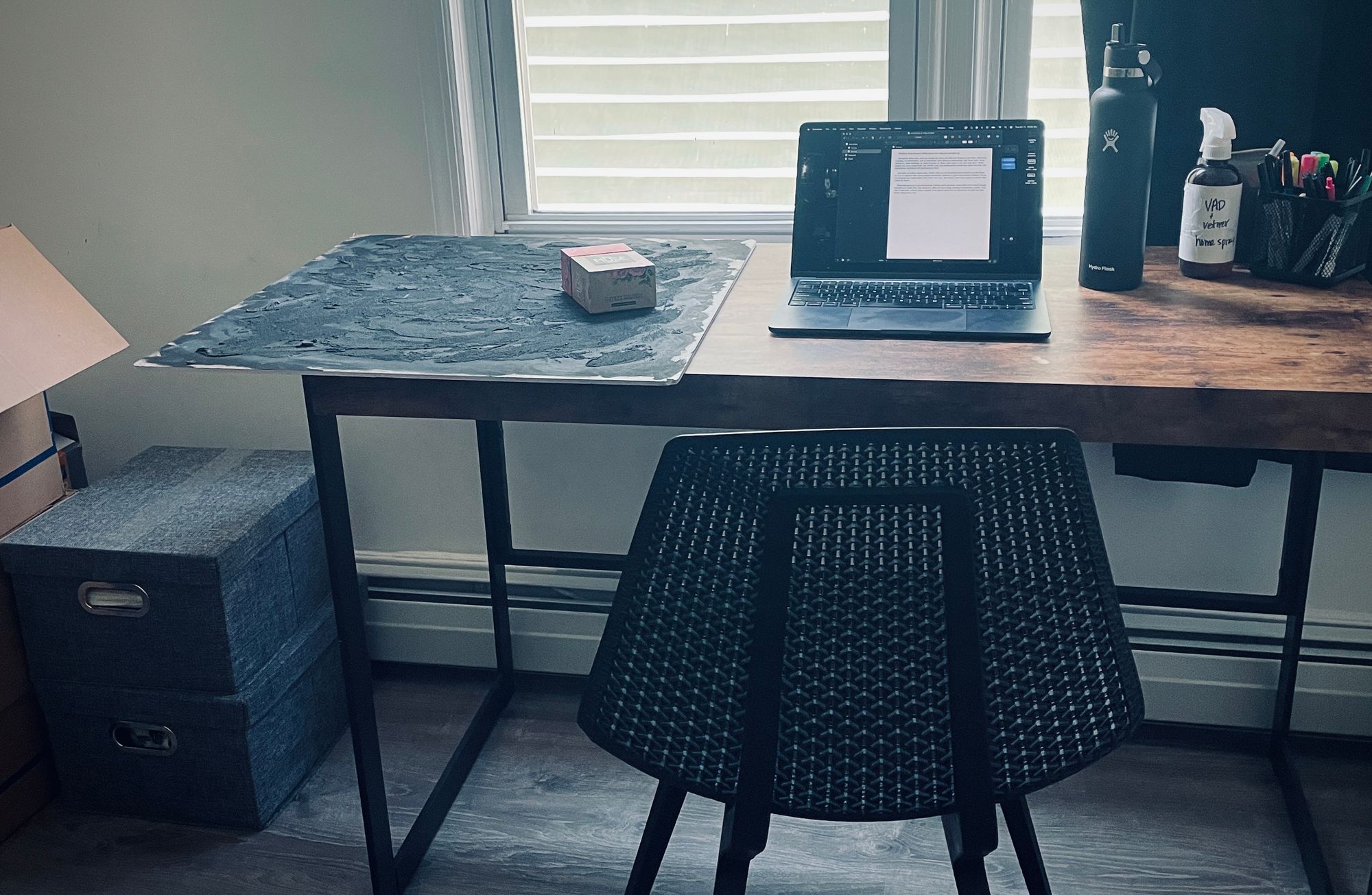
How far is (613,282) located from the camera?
143 centimetres

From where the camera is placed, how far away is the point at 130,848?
1.78m

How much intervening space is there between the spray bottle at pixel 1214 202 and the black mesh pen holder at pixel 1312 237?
0.04 m

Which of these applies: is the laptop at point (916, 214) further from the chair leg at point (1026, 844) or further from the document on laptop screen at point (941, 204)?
the chair leg at point (1026, 844)

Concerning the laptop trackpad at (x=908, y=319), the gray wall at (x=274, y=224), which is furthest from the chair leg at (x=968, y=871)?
the gray wall at (x=274, y=224)

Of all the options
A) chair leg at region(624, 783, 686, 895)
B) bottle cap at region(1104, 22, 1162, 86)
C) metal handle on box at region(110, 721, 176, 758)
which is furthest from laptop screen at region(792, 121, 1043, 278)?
metal handle on box at region(110, 721, 176, 758)

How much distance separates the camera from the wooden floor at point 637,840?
167 centimetres

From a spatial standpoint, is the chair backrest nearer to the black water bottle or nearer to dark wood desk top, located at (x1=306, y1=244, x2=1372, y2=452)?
dark wood desk top, located at (x1=306, y1=244, x2=1372, y2=452)

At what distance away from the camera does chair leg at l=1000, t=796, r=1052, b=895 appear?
1.21 meters

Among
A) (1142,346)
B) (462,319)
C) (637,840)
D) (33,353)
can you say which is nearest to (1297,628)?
(1142,346)

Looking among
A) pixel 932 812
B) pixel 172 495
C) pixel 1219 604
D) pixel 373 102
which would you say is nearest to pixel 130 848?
pixel 172 495

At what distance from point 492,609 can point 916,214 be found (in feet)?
3.34

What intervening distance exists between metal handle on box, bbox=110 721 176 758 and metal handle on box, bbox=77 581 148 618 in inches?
6.9

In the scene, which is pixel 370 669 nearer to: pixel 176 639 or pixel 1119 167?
pixel 176 639

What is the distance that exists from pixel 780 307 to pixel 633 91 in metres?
0.63
